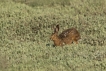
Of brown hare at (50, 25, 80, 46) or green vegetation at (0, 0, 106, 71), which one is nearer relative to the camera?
green vegetation at (0, 0, 106, 71)

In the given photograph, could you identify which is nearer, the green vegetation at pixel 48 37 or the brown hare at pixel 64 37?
the green vegetation at pixel 48 37

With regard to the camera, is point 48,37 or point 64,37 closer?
point 64,37

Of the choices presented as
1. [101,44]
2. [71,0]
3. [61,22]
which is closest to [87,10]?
[71,0]

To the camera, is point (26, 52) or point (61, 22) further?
point (61, 22)

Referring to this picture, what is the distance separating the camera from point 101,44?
13.5 metres

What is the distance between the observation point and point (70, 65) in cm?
1006

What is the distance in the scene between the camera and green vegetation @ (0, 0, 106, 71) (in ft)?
33.6

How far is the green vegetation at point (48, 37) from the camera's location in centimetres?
1025

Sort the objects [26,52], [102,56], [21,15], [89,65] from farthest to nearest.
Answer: [21,15] → [26,52] → [102,56] → [89,65]

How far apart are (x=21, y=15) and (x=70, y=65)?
852cm

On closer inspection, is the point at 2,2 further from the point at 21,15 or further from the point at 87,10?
the point at 87,10

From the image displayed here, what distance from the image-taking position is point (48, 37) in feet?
49.9

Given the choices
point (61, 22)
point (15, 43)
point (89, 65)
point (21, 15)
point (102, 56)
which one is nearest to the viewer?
point (89, 65)

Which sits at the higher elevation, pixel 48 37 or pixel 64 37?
pixel 64 37
